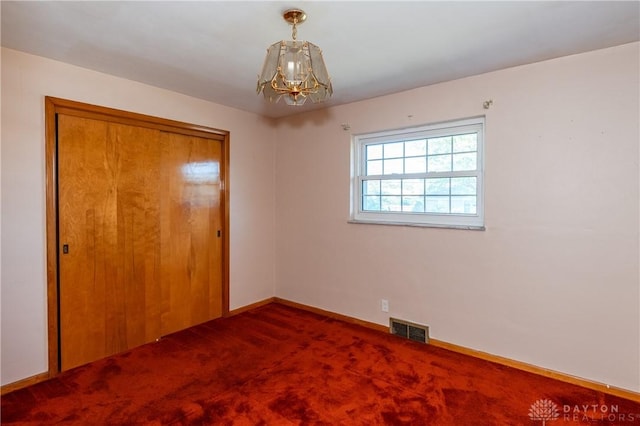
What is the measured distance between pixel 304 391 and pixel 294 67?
205cm

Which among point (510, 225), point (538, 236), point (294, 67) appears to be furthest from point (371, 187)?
point (294, 67)

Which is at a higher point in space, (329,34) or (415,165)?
(329,34)

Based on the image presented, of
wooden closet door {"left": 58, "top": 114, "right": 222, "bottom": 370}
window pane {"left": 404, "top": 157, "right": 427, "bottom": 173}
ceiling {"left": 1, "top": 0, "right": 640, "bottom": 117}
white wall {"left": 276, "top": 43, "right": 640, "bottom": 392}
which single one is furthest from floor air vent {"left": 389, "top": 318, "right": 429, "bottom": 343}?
ceiling {"left": 1, "top": 0, "right": 640, "bottom": 117}

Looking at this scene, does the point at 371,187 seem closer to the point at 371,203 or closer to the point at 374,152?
the point at 371,203

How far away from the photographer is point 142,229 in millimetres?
3051

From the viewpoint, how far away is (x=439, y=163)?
10.0 ft

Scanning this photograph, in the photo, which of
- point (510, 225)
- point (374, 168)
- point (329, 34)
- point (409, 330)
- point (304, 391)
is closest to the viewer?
point (329, 34)

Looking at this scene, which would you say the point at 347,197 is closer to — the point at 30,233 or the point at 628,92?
the point at 628,92

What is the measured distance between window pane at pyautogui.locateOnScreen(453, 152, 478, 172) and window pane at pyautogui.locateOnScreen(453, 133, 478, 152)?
0.15 feet

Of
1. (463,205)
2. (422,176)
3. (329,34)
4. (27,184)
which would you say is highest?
(329,34)

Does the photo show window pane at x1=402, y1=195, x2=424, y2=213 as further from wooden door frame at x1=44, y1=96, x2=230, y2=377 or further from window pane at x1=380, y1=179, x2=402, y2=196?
wooden door frame at x1=44, y1=96, x2=230, y2=377

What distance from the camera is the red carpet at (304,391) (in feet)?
6.64

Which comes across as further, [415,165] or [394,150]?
[394,150]
